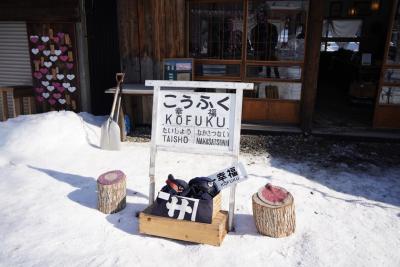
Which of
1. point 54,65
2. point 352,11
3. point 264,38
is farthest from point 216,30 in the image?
point 352,11

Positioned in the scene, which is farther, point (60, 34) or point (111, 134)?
point (60, 34)

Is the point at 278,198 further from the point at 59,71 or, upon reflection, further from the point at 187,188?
the point at 59,71

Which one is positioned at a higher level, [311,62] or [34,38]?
[34,38]

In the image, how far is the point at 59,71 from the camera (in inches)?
339

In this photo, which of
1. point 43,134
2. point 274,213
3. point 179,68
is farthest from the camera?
point 179,68

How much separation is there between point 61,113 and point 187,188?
16.3 feet

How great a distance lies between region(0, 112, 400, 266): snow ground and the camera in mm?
3834

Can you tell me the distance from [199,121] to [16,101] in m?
6.20

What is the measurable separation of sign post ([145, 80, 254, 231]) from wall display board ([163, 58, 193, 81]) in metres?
3.55

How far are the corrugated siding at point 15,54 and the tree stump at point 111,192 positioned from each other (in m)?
5.55

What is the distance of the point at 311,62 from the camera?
7.49 m

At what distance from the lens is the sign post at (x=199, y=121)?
13.5ft

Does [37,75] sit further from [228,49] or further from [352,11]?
[352,11]

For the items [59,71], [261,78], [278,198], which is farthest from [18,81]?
[278,198]
